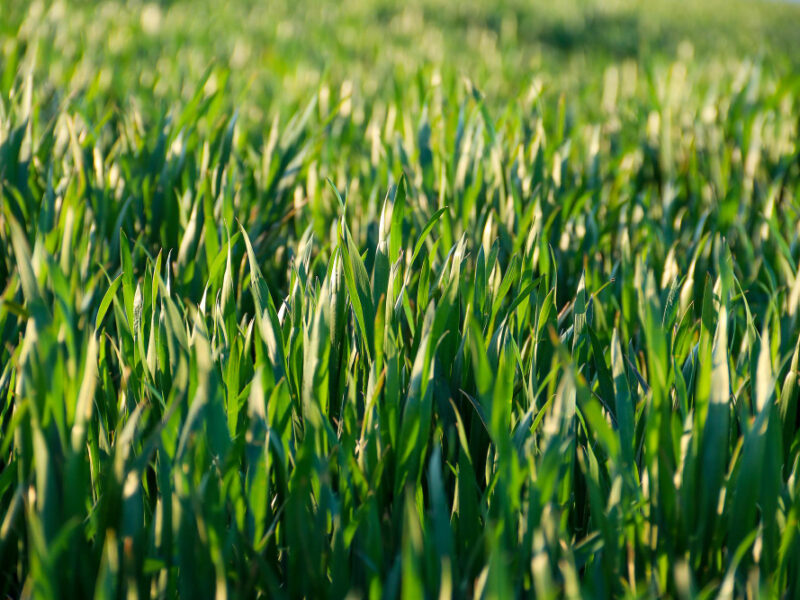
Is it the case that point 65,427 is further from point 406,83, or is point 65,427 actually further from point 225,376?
point 406,83

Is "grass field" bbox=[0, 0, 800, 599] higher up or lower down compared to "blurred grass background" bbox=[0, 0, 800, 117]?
lower down

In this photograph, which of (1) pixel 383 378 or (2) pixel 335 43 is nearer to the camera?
(1) pixel 383 378

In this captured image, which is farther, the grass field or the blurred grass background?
the blurred grass background

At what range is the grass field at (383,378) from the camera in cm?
59

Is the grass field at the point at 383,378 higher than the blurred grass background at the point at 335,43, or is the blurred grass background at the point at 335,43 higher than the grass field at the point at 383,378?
the blurred grass background at the point at 335,43

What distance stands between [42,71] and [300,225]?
1266 millimetres

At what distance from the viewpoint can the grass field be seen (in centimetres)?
59

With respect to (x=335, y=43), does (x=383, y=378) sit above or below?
below

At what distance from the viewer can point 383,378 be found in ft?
2.48

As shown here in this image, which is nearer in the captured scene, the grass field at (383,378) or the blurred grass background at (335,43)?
the grass field at (383,378)

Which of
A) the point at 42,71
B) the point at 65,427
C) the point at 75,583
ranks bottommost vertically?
the point at 75,583

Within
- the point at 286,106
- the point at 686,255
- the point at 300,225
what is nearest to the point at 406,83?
the point at 286,106

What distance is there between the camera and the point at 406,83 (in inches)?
99.2

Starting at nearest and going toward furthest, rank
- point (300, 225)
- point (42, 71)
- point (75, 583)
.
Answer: point (75, 583) < point (300, 225) < point (42, 71)
